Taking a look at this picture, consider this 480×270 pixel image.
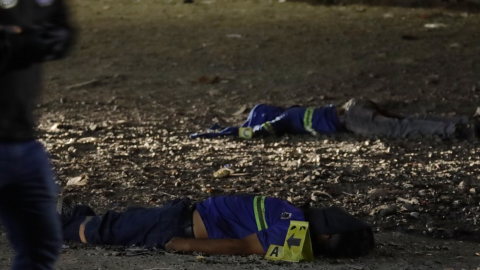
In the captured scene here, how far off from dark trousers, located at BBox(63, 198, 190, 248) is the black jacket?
1950 millimetres

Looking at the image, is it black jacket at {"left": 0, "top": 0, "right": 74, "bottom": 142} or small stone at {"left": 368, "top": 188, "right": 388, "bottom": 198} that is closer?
black jacket at {"left": 0, "top": 0, "right": 74, "bottom": 142}

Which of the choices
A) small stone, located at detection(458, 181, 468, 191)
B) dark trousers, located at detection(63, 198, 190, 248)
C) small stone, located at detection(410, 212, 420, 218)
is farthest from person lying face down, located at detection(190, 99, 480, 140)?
dark trousers, located at detection(63, 198, 190, 248)

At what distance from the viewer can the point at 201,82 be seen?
8328mm

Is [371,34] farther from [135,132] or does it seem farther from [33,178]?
[33,178]

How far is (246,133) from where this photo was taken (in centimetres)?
615

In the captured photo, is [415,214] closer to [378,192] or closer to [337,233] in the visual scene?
[378,192]

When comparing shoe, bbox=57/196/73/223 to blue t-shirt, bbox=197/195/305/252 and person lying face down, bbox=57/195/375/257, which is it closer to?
person lying face down, bbox=57/195/375/257

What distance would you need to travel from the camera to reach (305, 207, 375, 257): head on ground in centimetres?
347

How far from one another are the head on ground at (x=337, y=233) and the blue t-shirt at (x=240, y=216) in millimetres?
84

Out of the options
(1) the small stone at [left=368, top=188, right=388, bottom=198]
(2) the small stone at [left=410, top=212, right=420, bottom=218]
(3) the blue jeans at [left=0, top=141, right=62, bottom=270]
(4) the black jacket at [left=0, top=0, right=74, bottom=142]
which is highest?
(4) the black jacket at [left=0, top=0, right=74, bottom=142]

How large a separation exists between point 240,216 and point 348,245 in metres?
0.53

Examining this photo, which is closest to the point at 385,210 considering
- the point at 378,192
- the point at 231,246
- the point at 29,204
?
the point at 378,192

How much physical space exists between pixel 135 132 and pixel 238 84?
198cm

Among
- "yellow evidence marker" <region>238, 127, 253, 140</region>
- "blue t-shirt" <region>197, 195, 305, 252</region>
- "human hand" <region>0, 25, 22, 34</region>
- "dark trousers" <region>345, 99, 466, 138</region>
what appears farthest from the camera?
"yellow evidence marker" <region>238, 127, 253, 140</region>
